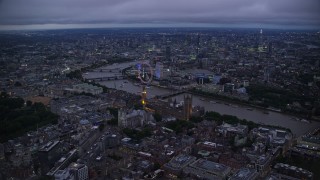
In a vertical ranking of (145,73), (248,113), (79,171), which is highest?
(79,171)

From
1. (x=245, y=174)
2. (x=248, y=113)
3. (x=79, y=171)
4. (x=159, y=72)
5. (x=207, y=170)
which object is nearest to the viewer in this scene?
A: (x=79, y=171)

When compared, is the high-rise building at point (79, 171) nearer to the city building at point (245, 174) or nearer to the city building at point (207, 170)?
the city building at point (207, 170)

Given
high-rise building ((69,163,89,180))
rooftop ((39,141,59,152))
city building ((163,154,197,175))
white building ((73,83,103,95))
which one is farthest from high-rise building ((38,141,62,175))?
white building ((73,83,103,95))

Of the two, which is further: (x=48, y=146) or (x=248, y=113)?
(x=248, y=113)

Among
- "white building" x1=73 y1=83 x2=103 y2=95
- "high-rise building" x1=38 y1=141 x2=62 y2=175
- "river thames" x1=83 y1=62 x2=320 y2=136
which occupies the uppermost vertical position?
"high-rise building" x1=38 y1=141 x2=62 y2=175

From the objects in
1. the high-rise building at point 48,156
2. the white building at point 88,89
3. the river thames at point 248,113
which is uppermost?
the high-rise building at point 48,156

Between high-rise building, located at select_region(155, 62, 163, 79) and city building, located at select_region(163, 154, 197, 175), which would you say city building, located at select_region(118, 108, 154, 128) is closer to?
city building, located at select_region(163, 154, 197, 175)

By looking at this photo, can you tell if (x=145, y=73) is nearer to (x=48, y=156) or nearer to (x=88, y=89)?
(x=88, y=89)

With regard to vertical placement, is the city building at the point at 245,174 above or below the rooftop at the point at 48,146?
below

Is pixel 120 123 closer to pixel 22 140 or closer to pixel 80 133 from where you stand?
pixel 80 133

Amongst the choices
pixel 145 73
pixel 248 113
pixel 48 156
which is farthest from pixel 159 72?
pixel 48 156

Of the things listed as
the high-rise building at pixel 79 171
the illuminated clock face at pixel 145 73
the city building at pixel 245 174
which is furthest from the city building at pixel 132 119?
the illuminated clock face at pixel 145 73
